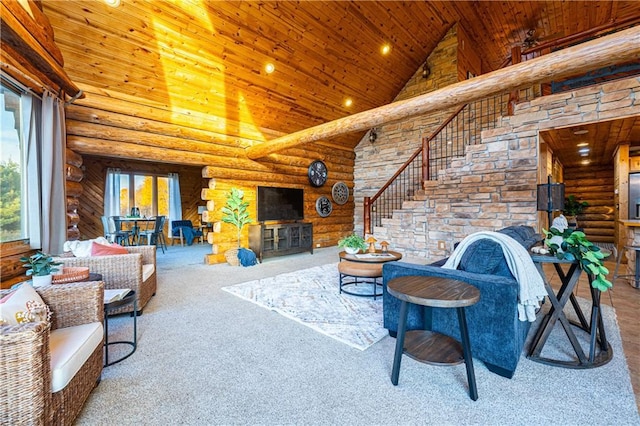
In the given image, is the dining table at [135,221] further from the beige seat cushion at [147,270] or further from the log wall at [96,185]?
the beige seat cushion at [147,270]

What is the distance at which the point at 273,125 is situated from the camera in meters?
6.66

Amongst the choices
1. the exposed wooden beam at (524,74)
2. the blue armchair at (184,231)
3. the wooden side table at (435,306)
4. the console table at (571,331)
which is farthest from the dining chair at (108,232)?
the console table at (571,331)

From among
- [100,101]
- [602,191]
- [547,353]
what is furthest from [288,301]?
[602,191]

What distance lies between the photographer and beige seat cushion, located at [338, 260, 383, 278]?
340 centimetres

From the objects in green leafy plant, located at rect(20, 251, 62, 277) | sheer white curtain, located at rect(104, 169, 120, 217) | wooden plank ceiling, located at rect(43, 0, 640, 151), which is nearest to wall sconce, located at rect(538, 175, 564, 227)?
wooden plank ceiling, located at rect(43, 0, 640, 151)

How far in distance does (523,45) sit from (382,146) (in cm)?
424

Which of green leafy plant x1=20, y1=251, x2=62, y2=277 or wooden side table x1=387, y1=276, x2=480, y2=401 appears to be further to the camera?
green leafy plant x1=20, y1=251, x2=62, y2=277

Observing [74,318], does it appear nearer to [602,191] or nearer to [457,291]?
[457,291]

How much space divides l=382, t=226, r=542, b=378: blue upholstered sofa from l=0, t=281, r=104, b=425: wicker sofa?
7.13 feet

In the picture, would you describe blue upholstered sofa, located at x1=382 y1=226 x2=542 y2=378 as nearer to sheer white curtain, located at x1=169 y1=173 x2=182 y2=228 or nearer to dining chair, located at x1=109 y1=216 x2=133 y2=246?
dining chair, located at x1=109 y1=216 x2=133 y2=246

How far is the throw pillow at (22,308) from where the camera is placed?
1.43 metres

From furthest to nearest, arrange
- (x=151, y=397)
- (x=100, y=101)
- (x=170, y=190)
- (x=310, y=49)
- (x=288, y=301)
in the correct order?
1. (x=170, y=190)
2. (x=310, y=49)
3. (x=100, y=101)
4. (x=288, y=301)
5. (x=151, y=397)

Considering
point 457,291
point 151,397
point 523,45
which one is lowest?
point 151,397

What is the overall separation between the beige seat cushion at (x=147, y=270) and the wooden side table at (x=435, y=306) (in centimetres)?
277
